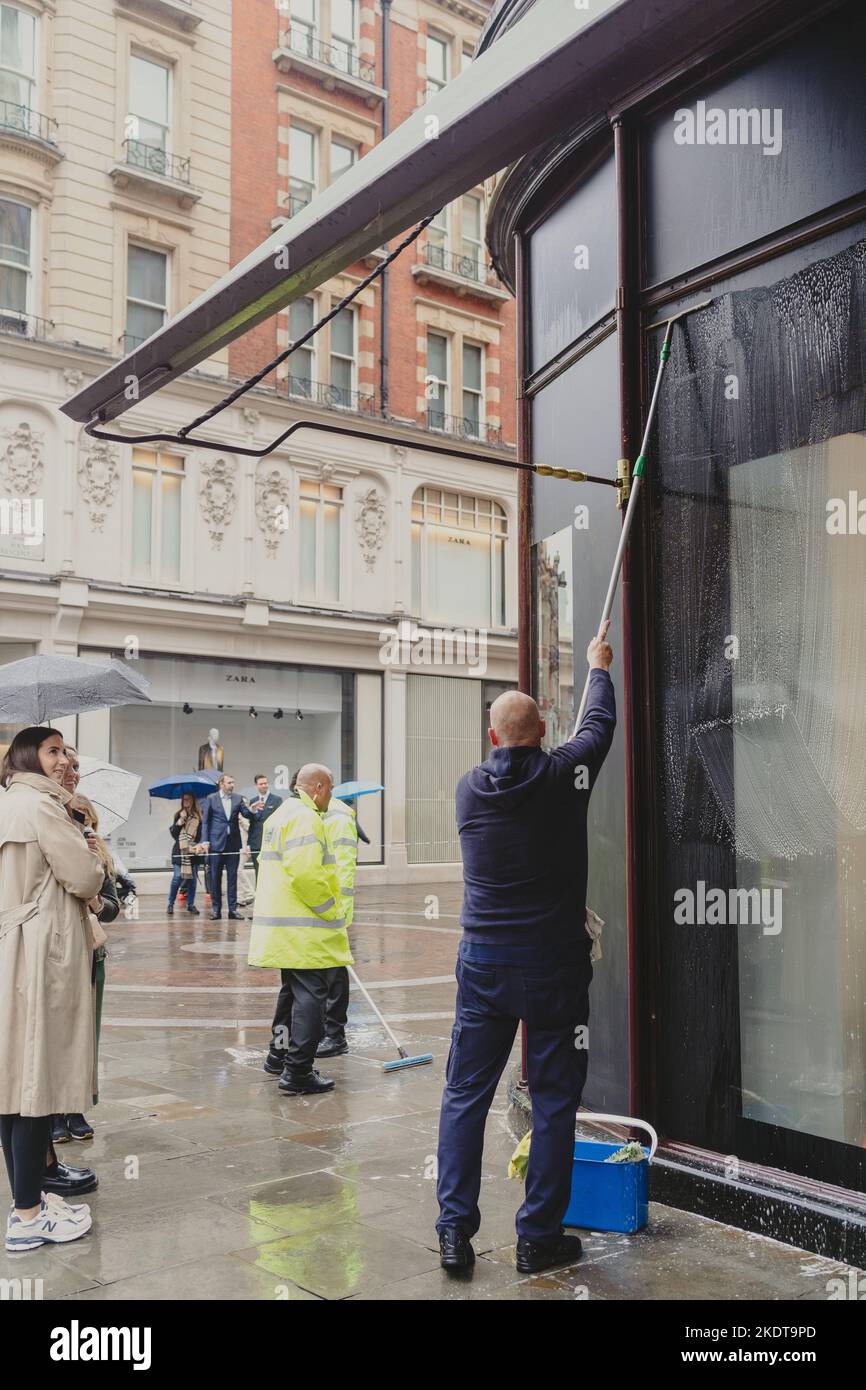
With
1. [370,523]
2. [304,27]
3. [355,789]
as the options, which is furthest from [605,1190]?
[304,27]

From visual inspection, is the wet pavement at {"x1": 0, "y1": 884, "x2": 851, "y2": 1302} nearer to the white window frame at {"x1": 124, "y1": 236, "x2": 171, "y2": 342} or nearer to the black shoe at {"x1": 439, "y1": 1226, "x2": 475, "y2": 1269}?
the black shoe at {"x1": 439, "y1": 1226, "x2": 475, "y2": 1269}

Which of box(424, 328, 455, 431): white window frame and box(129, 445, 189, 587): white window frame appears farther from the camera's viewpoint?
box(424, 328, 455, 431): white window frame

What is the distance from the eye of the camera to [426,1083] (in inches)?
308

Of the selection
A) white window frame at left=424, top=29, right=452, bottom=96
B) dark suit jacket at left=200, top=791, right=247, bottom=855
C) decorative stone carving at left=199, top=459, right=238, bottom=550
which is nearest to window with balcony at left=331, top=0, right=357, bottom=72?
white window frame at left=424, top=29, right=452, bottom=96

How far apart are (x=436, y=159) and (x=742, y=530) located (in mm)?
→ 1987

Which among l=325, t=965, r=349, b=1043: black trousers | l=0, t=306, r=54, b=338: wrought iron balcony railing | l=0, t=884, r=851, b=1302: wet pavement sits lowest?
l=0, t=884, r=851, b=1302: wet pavement

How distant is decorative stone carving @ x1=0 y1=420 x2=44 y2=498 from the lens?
20047 millimetres

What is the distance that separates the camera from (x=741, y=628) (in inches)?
211

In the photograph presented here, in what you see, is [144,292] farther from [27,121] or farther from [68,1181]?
[68,1181]

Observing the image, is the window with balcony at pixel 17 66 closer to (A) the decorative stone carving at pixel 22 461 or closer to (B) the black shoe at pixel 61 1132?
(A) the decorative stone carving at pixel 22 461

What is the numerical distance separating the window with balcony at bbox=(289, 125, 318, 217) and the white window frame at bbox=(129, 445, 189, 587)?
6.18 metres

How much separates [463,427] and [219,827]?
12082 millimetres

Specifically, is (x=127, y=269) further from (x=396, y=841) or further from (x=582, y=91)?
(x=582, y=91)
